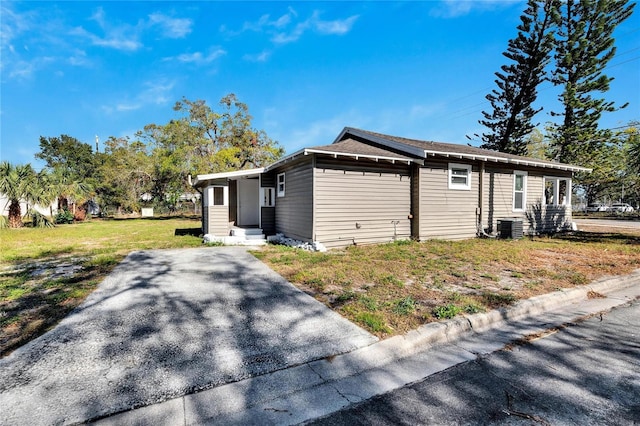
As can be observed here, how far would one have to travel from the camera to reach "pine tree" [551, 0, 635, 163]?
18062 millimetres

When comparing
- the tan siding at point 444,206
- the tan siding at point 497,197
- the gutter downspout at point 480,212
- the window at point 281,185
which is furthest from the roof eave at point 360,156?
the tan siding at point 497,197

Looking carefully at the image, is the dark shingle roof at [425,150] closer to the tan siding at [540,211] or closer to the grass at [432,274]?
the tan siding at [540,211]

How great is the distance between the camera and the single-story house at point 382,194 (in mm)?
8617

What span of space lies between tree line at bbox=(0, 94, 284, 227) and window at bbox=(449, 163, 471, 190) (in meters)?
15.4

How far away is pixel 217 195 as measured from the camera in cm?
1112

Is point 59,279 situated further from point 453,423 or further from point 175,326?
point 453,423

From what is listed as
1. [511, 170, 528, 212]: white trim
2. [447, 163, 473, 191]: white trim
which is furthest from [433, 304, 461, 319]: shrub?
[511, 170, 528, 212]: white trim

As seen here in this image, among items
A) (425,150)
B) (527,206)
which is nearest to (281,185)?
(425,150)

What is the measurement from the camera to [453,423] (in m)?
1.85

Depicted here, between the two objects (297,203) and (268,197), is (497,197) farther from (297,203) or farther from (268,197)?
(268,197)

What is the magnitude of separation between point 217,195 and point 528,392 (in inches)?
421

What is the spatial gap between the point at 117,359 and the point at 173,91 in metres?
23.9

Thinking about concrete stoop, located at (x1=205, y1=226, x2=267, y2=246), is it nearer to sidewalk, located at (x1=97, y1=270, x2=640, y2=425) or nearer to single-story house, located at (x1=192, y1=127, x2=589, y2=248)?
single-story house, located at (x1=192, y1=127, x2=589, y2=248)

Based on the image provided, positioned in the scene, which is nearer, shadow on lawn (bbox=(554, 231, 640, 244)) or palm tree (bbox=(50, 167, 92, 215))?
shadow on lawn (bbox=(554, 231, 640, 244))
